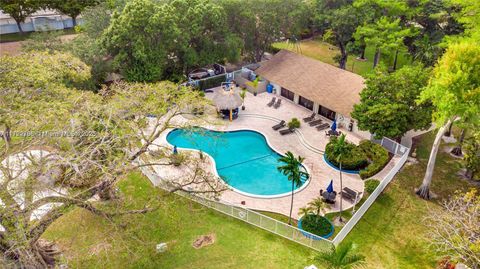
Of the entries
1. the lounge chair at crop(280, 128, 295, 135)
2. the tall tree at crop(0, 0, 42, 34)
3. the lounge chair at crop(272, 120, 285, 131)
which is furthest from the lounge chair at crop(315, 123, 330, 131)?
the tall tree at crop(0, 0, 42, 34)

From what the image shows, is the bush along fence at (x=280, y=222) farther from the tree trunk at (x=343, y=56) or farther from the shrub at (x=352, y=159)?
the tree trunk at (x=343, y=56)

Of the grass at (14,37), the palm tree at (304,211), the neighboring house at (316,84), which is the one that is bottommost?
the palm tree at (304,211)

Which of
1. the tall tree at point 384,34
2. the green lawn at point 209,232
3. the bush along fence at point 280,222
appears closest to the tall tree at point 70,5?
the bush along fence at point 280,222

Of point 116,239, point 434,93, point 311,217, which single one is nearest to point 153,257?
point 116,239

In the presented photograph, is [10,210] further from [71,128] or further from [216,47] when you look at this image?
[216,47]

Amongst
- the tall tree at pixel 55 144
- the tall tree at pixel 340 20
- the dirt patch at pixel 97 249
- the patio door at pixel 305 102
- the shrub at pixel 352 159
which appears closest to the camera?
the tall tree at pixel 55 144

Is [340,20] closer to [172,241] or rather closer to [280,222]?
[280,222]
